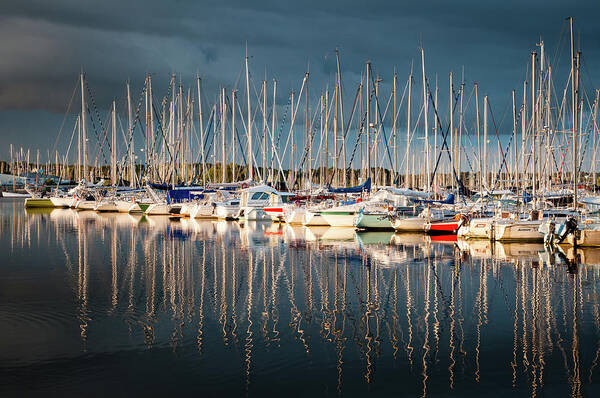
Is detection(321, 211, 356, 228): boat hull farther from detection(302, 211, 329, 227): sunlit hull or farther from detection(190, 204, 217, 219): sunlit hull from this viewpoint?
detection(190, 204, 217, 219): sunlit hull

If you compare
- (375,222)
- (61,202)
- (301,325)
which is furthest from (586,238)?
(61,202)

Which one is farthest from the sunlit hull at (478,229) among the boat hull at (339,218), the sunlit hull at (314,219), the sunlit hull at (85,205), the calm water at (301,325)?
the sunlit hull at (85,205)

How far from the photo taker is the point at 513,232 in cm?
3503

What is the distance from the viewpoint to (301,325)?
14984 millimetres

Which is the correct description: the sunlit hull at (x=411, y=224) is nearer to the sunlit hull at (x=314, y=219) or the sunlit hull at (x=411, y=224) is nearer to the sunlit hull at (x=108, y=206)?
the sunlit hull at (x=314, y=219)

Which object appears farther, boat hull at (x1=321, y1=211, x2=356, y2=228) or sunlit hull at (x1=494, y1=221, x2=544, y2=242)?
boat hull at (x1=321, y1=211, x2=356, y2=228)

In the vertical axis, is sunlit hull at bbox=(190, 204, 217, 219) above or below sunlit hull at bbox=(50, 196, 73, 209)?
below

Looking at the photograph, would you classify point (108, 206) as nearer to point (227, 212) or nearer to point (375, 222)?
point (227, 212)

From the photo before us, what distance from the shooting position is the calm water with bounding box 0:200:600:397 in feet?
36.4

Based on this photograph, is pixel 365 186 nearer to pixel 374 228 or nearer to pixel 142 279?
pixel 374 228

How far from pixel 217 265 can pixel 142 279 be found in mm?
4371

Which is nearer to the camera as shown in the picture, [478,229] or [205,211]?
[478,229]

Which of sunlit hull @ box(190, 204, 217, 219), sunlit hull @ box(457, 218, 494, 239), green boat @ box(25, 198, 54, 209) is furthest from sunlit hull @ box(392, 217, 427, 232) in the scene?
green boat @ box(25, 198, 54, 209)

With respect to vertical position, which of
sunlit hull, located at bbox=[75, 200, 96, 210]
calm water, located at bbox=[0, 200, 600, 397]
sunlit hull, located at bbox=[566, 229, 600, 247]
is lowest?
calm water, located at bbox=[0, 200, 600, 397]
